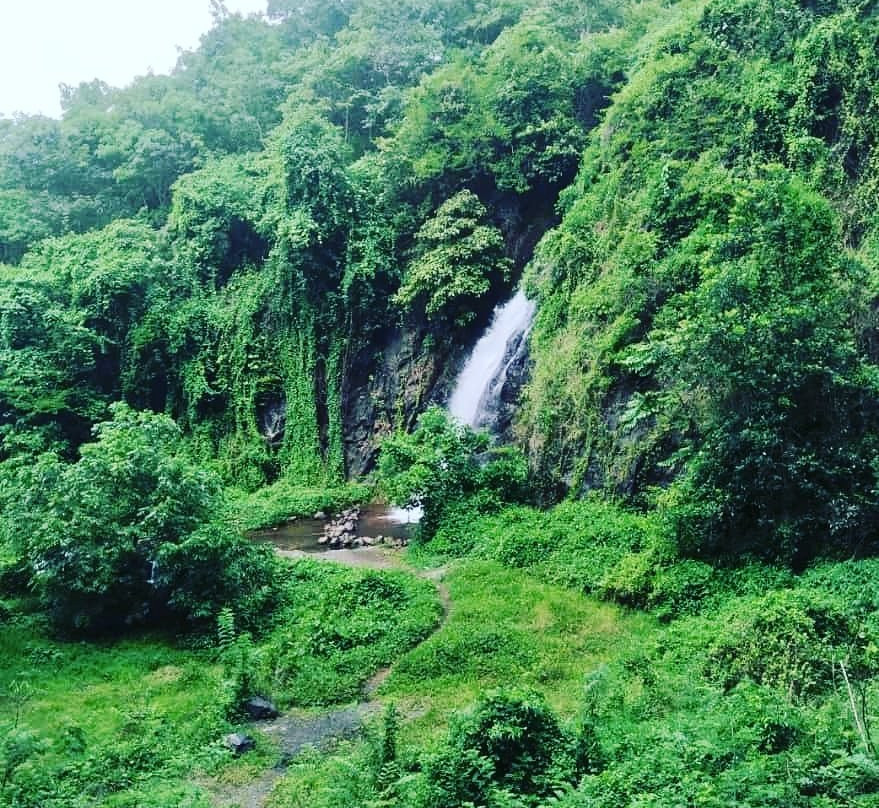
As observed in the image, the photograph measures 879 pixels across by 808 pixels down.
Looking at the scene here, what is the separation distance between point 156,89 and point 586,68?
23025 mm

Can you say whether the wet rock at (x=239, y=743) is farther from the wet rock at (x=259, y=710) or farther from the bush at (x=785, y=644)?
the bush at (x=785, y=644)

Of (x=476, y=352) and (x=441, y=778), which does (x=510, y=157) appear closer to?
(x=476, y=352)

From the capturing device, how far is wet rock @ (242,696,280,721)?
980 centimetres

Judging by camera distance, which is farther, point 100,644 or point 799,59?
point 799,59

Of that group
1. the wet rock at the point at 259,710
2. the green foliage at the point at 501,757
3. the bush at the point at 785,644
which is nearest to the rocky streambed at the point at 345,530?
the wet rock at the point at 259,710

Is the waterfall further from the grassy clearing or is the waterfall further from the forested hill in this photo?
the grassy clearing

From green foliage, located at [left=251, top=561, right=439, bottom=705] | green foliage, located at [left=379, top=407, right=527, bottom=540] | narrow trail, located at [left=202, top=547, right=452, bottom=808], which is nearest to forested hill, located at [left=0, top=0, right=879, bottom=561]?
green foliage, located at [left=379, top=407, right=527, bottom=540]

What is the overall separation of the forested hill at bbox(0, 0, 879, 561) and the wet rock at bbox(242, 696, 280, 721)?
22.7 ft

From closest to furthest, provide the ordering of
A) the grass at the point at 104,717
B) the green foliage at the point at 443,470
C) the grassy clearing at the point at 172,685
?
the grass at the point at 104,717 < the grassy clearing at the point at 172,685 < the green foliage at the point at 443,470

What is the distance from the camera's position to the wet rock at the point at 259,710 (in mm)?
9797

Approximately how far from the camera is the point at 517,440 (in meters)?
17.5

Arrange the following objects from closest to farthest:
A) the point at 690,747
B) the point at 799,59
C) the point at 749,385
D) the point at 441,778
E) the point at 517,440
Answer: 1. the point at 690,747
2. the point at 441,778
3. the point at 749,385
4. the point at 799,59
5. the point at 517,440

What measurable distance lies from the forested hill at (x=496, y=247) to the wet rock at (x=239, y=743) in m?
7.34

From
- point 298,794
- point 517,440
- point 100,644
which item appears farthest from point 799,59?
point 100,644
